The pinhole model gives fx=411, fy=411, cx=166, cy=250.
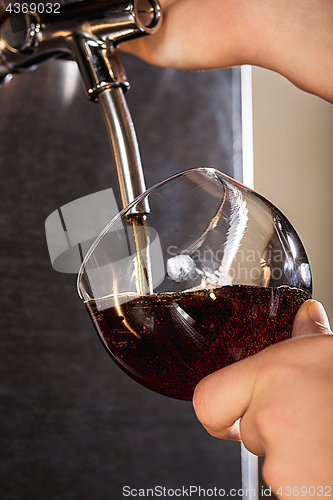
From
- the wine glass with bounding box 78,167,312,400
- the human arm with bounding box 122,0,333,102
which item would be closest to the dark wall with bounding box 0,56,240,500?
the human arm with bounding box 122,0,333,102

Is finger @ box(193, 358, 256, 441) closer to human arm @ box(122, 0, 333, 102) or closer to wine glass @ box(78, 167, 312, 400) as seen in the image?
wine glass @ box(78, 167, 312, 400)

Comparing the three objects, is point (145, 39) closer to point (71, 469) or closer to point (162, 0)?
point (162, 0)

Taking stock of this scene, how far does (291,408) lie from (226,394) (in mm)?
28

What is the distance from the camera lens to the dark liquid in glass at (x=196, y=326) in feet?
0.57

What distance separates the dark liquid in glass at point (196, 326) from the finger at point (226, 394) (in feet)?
0.07

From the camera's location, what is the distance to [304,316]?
0.18 m

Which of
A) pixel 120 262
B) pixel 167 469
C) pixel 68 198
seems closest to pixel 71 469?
pixel 167 469

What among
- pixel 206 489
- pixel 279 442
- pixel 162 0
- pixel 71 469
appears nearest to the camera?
pixel 279 442

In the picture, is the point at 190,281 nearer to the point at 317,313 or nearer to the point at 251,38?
the point at 317,313

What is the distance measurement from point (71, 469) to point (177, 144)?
54cm

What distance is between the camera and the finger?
138mm

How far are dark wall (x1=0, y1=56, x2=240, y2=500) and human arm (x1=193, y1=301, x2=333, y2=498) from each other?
0.48 metres

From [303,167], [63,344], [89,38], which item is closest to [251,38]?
[89,38]

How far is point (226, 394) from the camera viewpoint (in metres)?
0.14
